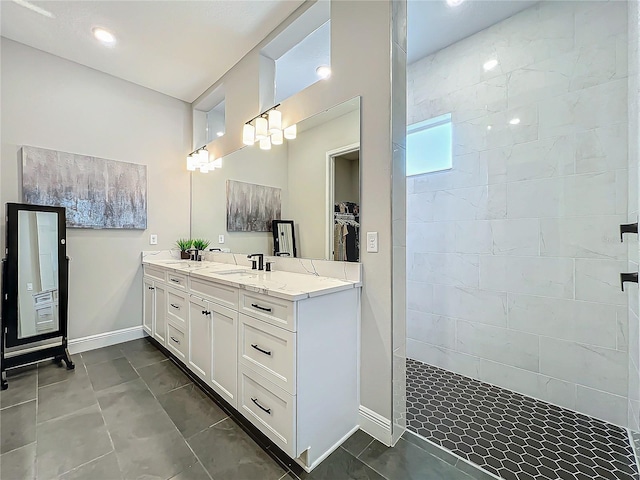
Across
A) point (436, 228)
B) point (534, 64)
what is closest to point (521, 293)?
point (436, 228)

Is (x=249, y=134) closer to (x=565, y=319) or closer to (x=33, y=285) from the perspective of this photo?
(x=33, y=285)

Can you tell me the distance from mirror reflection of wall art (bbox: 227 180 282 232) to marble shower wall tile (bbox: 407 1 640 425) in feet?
4.70

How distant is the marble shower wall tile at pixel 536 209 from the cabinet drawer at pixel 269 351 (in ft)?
5.77

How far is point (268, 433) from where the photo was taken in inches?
59.9

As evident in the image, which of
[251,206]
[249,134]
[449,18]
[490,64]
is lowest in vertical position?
[251,206]

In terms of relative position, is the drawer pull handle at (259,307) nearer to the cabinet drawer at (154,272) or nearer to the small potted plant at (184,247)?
the cabinet drawer at (154,272)

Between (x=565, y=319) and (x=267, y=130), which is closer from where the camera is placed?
(x=565, y=319)

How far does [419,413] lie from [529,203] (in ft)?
5.56

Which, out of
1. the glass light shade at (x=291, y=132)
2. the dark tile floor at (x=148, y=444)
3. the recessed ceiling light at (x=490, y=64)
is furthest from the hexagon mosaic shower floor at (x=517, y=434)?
the recessed ceiling light at (x=490, y=64)

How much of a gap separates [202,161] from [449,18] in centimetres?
273

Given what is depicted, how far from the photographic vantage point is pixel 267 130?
245 centimetres

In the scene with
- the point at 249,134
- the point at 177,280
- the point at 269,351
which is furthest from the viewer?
the point at 249,134

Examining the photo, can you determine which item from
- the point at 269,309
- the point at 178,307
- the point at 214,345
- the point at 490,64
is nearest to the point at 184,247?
the point at 178,307

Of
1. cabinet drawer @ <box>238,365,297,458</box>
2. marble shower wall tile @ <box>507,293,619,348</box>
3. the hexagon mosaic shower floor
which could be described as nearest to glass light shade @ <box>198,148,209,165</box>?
cabinet drawer @ <box>238,365,297,458</box>
